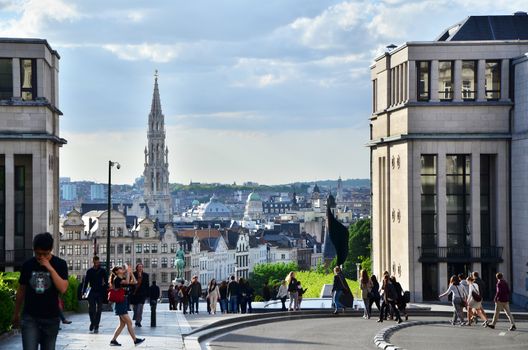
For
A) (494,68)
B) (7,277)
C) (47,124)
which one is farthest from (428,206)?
(7,277)

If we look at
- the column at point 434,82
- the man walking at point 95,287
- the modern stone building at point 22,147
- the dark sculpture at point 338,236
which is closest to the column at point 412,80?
the column at point 434,82

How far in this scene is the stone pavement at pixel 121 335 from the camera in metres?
29.1

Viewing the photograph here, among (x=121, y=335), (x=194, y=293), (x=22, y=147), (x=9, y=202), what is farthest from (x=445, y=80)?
(x=121, y=335)

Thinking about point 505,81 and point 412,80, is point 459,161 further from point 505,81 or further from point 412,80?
point 412,80

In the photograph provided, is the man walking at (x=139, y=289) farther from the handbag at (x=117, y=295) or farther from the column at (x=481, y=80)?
the column at (x=481, y=80)

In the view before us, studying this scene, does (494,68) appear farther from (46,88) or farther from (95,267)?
(95,267)

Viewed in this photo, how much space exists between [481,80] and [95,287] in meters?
26.5

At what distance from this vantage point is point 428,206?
55.5m

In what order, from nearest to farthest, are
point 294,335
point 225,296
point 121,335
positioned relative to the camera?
point 121,335 < point 294,335 < point 225,296

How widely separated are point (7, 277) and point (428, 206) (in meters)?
24.2

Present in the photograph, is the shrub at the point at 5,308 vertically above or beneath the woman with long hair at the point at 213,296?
above

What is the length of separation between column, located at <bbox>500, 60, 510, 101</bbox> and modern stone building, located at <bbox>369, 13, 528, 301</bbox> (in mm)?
42

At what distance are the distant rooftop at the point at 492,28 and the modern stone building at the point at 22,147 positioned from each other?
1851 centimetres

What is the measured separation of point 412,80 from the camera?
54.7 metres
